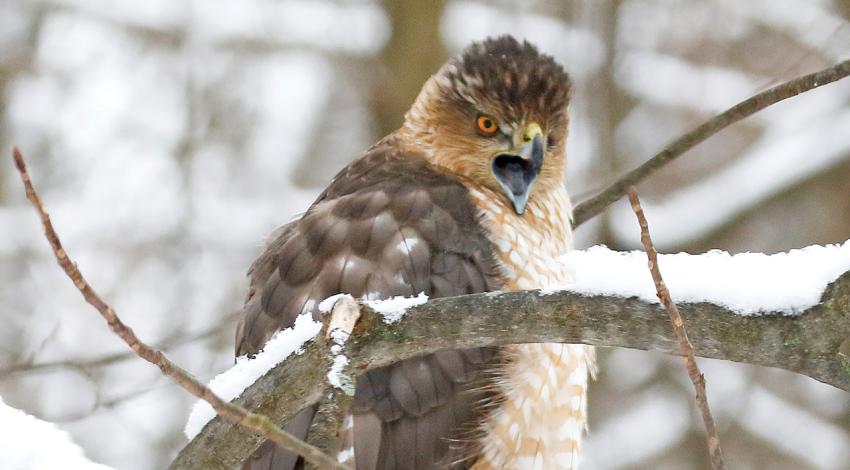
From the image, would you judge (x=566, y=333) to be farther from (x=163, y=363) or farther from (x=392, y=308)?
(x=163, y=363)

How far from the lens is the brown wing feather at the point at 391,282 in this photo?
11.0ft

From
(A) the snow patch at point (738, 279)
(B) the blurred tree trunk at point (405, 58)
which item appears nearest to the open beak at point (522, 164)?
(A) the snow patch at point (738, 279)

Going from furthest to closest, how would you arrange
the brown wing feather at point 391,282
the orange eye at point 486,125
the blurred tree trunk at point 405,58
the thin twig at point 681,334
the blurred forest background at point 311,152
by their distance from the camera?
1. the blurred tree trunk at point 405,58
2. the blurred forest background at point 311,152
3. the orange eye at point 486,125
4. the brown wing feather at point 391,282
5. the thin twig at point 681,334

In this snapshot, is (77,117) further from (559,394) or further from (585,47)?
(559,394)

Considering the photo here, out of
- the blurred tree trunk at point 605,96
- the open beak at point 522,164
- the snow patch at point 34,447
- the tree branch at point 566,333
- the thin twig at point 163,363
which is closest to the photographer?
the thin twig at point 163,363

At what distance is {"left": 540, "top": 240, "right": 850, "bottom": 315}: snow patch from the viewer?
96.0 inches

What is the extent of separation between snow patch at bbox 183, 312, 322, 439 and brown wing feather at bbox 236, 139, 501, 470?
47 cm

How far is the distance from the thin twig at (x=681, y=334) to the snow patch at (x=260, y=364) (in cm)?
76

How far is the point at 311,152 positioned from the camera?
1069 cm

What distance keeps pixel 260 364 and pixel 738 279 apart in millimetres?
1087

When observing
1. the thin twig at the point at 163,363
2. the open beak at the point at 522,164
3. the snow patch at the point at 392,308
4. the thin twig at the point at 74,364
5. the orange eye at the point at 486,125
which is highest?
the orange eye at the point at 486,125

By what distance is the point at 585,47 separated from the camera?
8797 millimetres

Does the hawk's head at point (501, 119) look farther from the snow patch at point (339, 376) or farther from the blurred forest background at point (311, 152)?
the blurred forest background at point (311, 152)

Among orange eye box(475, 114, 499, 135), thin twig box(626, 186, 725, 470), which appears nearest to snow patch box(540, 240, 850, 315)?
thin twig box(626, 186, 725, 470)
